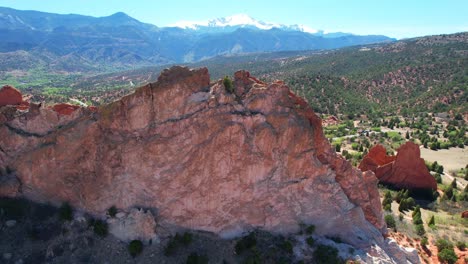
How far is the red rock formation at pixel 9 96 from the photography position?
30605 millimetres

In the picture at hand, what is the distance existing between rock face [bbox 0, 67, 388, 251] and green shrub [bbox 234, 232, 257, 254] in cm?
108

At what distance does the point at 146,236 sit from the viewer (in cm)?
2605

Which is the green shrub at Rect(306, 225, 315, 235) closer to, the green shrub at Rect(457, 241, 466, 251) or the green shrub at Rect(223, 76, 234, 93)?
the green shrub at Rect(223, 76, 234, 93)

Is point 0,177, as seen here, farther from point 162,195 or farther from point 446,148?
point 446,148

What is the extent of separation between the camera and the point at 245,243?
2609 centimetres

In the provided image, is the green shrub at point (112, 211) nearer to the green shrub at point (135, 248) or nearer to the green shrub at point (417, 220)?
the green shrub at point (135, 248)

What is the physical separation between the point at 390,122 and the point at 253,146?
86308 millimetres

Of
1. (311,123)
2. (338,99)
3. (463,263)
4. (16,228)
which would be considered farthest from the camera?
(338,99)

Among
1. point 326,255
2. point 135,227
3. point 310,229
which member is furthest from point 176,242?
point 326,255

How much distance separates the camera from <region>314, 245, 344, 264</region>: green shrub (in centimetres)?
2565

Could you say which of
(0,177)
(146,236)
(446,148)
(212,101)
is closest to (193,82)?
(212,101)

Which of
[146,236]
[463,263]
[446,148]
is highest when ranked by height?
[146,236]

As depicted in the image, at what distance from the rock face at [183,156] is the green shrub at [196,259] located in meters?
2.40

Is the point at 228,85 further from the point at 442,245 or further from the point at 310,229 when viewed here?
the point at 442,245
